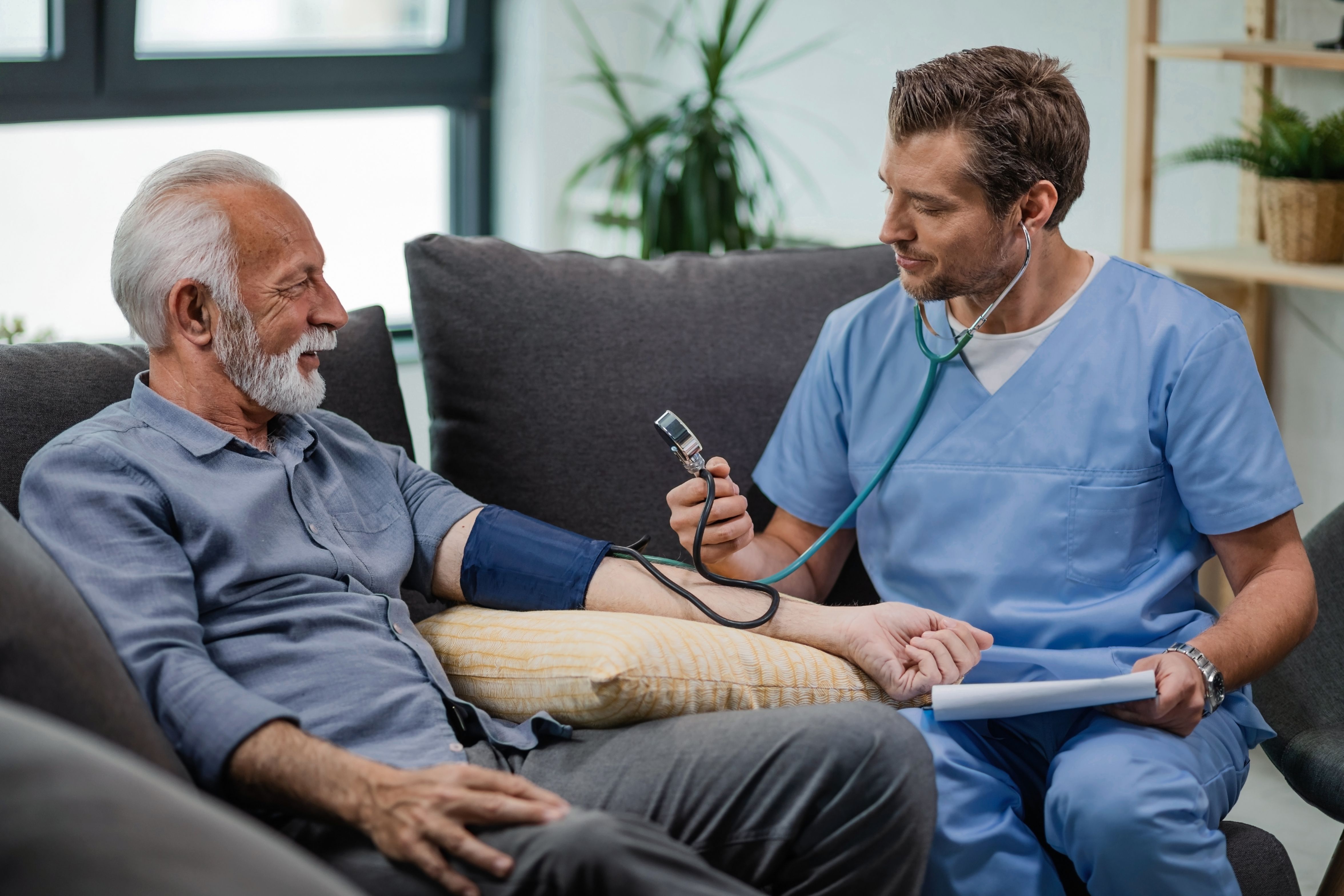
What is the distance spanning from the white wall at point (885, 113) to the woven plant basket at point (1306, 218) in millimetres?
217

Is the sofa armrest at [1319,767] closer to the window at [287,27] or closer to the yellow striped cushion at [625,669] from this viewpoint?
the yellow striped cushion at [625,669]

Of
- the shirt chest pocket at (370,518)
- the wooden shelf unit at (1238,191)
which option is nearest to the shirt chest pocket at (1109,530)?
the shirt chest pocket at (370,518)

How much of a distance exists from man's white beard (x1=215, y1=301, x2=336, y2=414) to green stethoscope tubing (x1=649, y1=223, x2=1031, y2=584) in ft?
1.46

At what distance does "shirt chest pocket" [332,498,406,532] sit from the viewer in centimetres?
143

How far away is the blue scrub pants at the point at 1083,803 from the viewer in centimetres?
124

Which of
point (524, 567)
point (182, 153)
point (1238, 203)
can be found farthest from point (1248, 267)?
point (182, 153)

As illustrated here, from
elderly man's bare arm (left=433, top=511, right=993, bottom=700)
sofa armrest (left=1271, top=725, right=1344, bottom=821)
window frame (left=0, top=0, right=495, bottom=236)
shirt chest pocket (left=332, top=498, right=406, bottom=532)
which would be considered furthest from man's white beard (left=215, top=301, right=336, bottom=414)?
window frame (left=0, top=0, right=495, bottom=236)

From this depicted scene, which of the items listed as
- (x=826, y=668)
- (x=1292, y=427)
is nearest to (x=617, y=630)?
(x=826, y=668)

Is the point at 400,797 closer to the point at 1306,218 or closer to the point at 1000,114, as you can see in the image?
the point at 1000,114

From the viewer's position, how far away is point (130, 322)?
1.38 m

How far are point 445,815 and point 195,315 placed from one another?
2.10ft

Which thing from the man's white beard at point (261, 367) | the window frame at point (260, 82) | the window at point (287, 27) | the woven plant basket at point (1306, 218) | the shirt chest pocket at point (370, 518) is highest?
the window at point (287, 27)

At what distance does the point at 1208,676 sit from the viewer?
133 cm

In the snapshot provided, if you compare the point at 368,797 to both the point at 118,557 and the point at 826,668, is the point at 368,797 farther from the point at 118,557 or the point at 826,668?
the point at 826,668
